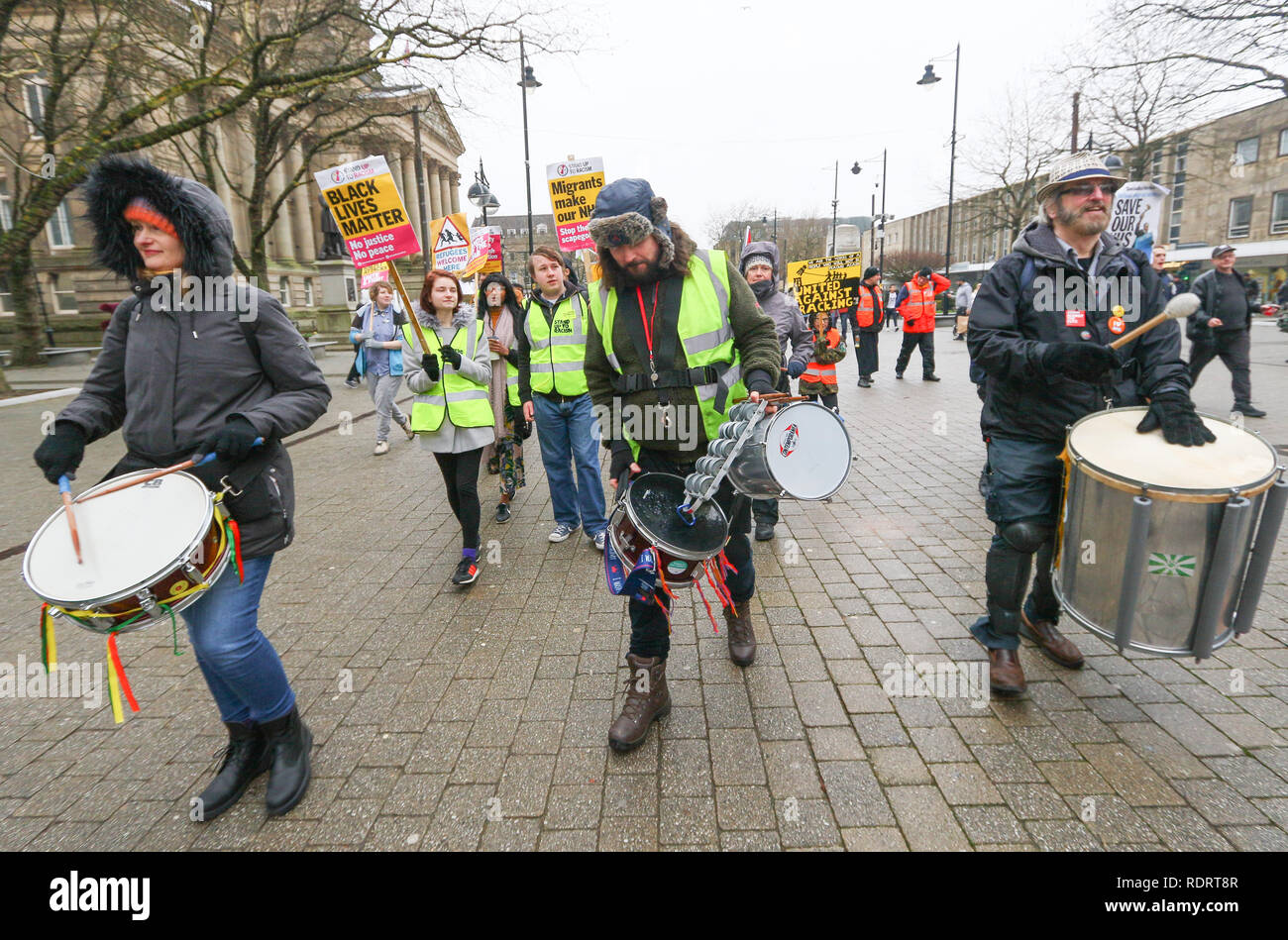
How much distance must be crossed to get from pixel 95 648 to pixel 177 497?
94.4 inches

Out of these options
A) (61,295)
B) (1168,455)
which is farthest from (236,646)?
(61,295)

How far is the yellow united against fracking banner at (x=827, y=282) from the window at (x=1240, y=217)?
160ft

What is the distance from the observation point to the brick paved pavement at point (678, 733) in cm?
240

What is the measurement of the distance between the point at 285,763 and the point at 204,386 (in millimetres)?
1398

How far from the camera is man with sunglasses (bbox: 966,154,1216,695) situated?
2812 millimetres

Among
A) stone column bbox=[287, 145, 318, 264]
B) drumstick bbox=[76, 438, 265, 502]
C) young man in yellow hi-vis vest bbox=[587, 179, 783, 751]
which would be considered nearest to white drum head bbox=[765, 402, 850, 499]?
young man in yellow hi-vis vest bbox=[587, 179, 783, 751]

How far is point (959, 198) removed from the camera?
4562cm

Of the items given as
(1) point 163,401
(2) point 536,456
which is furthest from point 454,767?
(2) point 536,456

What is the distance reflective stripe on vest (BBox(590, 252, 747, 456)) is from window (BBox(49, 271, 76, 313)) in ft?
111

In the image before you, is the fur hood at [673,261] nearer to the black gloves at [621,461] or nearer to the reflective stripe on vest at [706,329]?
the reflective stripe on vest at [706,329]

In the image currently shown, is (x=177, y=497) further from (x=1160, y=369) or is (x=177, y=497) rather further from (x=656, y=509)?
(x=1160, y=369)

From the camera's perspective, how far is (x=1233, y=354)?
27.5 ft

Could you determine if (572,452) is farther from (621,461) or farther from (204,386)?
(204,386)

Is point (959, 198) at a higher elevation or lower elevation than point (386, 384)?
higher
